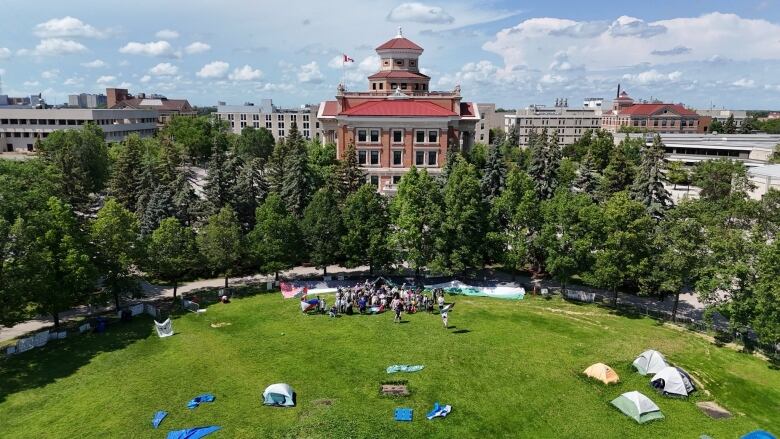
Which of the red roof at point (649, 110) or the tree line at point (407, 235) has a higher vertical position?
the red roof at point (649, 110)

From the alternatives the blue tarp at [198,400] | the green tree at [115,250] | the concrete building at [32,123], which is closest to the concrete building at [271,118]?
the concrete building at [32,123]

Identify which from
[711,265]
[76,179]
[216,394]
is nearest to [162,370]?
[216,394]

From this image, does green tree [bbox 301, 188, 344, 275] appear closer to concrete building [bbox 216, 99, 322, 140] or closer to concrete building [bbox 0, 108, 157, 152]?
concrete building [bbox 0, 108, 157, 152]

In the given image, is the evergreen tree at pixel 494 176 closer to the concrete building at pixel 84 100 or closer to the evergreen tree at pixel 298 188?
the evergreen tree at pixel 298 188

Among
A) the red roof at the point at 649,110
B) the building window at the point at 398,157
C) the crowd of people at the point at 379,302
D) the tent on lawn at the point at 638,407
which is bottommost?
the tent on lawn at the point at 638,407

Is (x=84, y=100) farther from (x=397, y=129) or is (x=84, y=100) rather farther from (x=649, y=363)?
(x=649, y=363)

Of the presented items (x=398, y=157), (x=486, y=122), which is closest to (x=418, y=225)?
(x=398, y=157)
